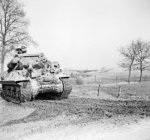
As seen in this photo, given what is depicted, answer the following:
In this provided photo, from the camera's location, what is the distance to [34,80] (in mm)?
9531

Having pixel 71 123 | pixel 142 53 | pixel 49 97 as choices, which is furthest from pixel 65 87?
pixel 142 53

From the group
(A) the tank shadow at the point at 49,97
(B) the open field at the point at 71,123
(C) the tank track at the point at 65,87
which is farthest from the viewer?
(A) the tank shadow at the point at 49,97

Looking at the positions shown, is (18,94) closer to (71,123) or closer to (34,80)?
(34,80)

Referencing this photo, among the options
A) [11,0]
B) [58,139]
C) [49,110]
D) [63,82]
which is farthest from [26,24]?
[58,139]

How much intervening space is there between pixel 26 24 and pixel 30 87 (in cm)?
1121

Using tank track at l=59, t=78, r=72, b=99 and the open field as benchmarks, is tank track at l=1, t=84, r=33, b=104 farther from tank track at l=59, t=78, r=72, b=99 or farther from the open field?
tank track at l=59, t=78, r=72, b=99

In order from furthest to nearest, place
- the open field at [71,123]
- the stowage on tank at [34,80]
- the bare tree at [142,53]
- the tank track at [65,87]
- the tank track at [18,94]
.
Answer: the bare tree at [142,53]
the tank track at [65,87]
the stowage on tank at [34,80]
the tank track at [18,94]
the open field at [71,123]

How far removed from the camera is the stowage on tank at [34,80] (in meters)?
9.16

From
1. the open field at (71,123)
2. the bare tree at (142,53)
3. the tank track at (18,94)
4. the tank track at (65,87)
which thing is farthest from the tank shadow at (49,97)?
the bare tree at (142,53)

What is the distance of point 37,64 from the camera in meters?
10.9

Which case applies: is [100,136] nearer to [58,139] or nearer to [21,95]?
[58,139]

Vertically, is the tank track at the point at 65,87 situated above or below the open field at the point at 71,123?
above

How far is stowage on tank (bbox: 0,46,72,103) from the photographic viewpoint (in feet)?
30.0

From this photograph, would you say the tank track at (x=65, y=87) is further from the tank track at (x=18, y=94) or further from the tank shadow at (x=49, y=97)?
the tank track at (x=18, y=94)
